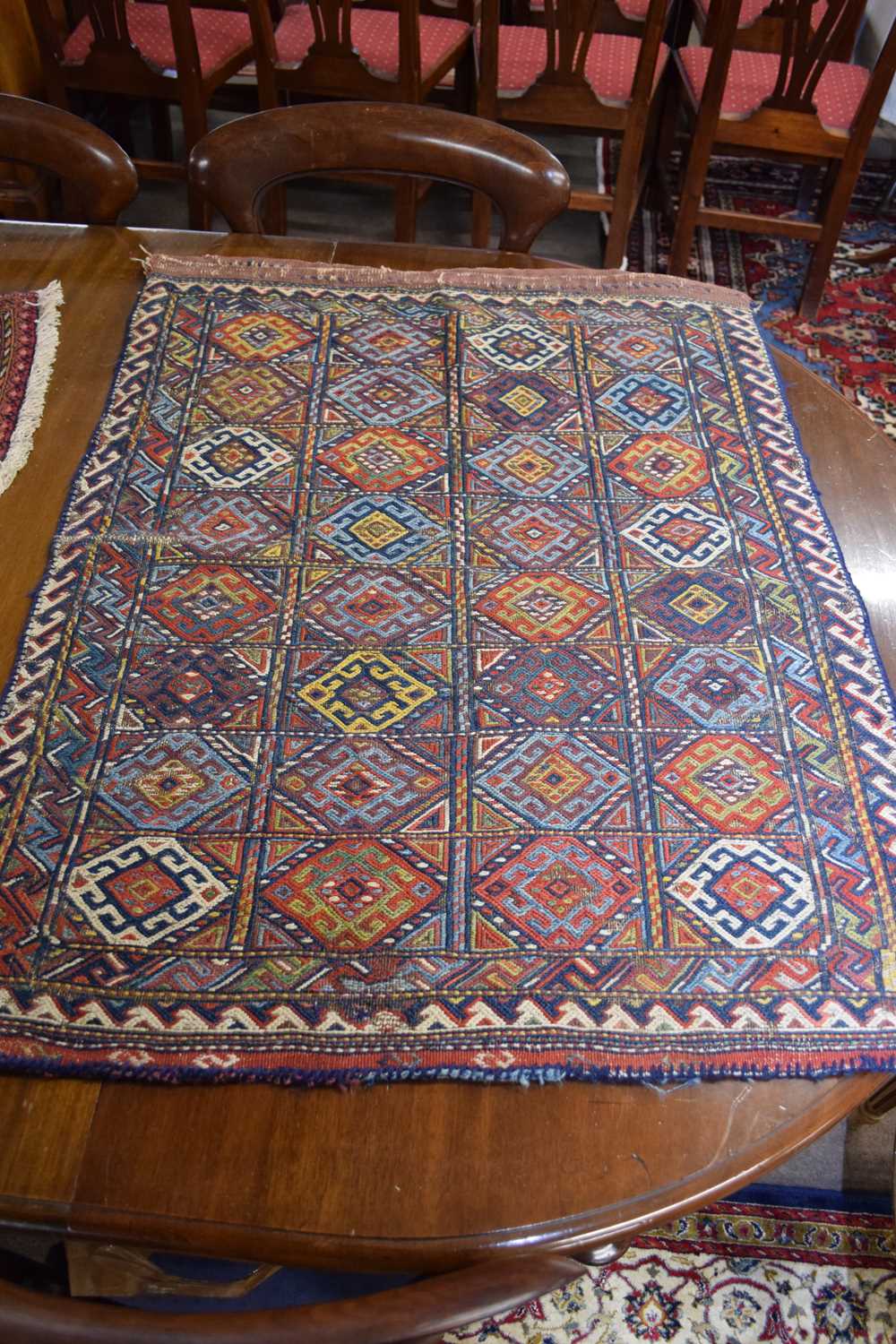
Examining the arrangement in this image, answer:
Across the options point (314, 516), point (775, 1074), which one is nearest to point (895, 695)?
point (775, 1074)

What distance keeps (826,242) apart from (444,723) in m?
2.57

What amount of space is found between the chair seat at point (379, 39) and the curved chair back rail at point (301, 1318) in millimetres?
2938

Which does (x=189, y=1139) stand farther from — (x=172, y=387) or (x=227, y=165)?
(x=227, y=165)

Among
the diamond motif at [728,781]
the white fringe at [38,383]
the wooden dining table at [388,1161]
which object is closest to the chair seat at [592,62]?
the white fringe at [38,383]

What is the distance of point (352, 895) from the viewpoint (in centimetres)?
93

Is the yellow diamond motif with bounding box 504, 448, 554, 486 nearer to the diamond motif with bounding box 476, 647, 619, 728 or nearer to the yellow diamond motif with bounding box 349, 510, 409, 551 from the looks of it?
the yellow diamond motif with bounding box 349, 510, 409, 551

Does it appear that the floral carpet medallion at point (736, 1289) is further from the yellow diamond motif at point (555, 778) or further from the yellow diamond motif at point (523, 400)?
the yellow diamond motif at point (523, 400)

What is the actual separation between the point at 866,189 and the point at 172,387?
3.16m

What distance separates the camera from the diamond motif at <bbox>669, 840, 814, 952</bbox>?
36.3 inches

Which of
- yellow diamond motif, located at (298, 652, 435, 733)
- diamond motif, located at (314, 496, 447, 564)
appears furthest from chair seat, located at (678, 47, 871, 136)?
yellow diamond motif, located at (298, 652, 435, 733)

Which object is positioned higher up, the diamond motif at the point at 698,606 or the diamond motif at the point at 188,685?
the diamond motif at the point at 698,606

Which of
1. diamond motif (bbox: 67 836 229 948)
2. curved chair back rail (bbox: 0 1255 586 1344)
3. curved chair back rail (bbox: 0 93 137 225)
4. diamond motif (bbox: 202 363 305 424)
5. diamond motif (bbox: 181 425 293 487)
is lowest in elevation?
curved chair back rail (bbox: 0 1255 586 1344)

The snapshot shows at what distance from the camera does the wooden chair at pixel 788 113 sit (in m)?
2.77

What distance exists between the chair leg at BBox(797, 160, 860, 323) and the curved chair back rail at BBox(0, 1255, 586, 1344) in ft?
9.71
